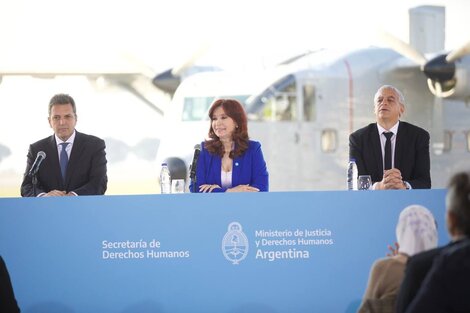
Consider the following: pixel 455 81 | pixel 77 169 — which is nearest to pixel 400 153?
pixel 77 169

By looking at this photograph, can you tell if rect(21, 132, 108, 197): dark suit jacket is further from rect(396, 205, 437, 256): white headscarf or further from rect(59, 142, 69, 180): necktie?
rect(396, 205, 437, 256): white headscarf

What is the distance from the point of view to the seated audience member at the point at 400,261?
3.49 m

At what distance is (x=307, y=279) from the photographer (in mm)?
5133

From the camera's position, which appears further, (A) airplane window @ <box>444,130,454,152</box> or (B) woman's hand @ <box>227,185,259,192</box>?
(A) airplane window @ <box>444,130,454,152</box>

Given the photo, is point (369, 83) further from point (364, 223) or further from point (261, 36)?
point (364, 223)

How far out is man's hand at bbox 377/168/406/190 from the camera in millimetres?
5371

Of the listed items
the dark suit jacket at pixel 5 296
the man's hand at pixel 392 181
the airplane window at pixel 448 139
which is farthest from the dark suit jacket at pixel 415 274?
the airplane window at pixel 448 139

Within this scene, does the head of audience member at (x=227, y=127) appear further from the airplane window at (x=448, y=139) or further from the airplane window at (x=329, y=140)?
the airplane window at (x=448, y=139)

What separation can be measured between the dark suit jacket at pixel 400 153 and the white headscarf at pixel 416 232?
218cm

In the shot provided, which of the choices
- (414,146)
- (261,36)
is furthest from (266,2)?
(414,146)

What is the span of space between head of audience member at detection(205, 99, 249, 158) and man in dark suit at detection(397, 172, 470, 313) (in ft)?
8.09

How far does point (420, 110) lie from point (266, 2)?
10.3 ft

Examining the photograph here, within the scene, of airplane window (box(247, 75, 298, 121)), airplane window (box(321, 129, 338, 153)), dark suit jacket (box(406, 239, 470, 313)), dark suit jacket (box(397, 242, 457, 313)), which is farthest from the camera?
airplane window (box(321, 129, 338, 153))

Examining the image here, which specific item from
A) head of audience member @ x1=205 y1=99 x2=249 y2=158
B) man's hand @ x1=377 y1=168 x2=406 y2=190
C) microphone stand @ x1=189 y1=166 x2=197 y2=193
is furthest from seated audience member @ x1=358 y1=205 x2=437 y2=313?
head of audience member @ x1=205 y1=99 x2=249 y2=158
